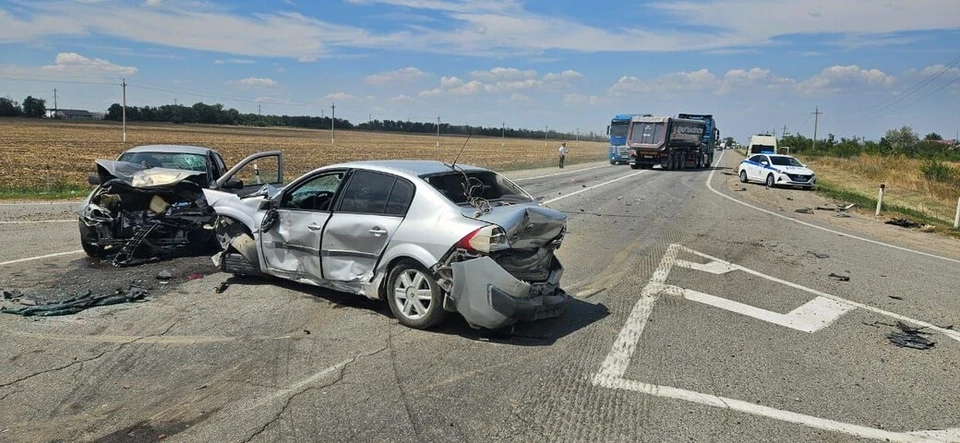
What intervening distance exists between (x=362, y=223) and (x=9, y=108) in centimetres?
14357

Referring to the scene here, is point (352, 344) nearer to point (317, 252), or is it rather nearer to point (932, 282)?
point (317, 252)

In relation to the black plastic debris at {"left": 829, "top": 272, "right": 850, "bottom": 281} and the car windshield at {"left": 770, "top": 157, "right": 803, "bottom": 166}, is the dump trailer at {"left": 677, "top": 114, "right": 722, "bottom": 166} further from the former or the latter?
the black plastic debris at {"left": 829, "top": 272, "right": 850, "bottom": 281}

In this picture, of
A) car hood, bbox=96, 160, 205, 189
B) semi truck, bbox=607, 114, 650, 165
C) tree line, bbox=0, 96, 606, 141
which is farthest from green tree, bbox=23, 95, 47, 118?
car hood, bbox=96, 160, 205, 189

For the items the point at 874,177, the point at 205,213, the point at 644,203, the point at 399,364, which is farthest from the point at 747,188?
the point at 399,364

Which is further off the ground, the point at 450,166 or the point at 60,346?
the point at 450,166

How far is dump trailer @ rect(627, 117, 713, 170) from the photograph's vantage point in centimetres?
3969

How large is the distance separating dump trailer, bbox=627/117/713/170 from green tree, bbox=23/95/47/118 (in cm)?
12289

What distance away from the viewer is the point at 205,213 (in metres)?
8.92

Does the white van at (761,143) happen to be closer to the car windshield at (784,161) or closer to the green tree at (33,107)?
the car windshield at (784,161)

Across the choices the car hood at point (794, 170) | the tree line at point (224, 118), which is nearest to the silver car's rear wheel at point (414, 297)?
the car hood at point (794, 170)

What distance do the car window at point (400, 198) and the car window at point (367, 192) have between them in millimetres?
56

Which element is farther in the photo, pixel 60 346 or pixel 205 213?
pixel 205 213

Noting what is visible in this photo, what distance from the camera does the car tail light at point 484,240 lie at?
A: 559 centimetres

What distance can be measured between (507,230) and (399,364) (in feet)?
4.67
